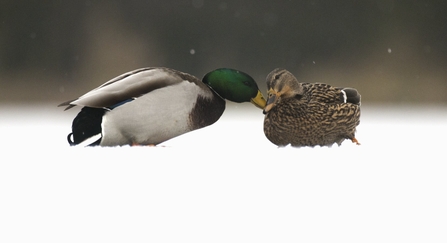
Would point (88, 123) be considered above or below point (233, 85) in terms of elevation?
below

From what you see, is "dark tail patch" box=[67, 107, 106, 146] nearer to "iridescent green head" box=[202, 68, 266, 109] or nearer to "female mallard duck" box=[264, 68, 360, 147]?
"iridescent green head" box=[202, 68, 266, 109]

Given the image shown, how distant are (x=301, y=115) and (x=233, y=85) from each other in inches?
14.2

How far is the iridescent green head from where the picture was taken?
10.3 feet

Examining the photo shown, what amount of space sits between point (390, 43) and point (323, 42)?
2.79 ft

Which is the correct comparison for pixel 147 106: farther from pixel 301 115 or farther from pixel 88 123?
pixel 301 115

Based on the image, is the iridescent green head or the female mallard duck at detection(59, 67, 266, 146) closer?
the female mallard duck at detection(59, 67, 266, 146)

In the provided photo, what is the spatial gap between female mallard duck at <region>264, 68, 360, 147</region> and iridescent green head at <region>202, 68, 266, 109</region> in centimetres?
15

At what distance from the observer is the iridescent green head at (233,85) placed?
3.13m

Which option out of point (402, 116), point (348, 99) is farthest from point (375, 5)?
point (348, 99)

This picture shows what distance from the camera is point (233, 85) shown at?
3125 mm

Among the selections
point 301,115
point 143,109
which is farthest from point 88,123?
point 301,115

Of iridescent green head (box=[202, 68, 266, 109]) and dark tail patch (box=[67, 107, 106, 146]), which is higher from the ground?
iridescent green head (box=[202, 68, 266, 109])

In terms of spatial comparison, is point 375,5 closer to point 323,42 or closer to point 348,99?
point 323,42

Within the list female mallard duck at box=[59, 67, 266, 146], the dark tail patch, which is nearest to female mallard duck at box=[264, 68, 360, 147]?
female mallard duck at box=[59, 67, 266, 146]
